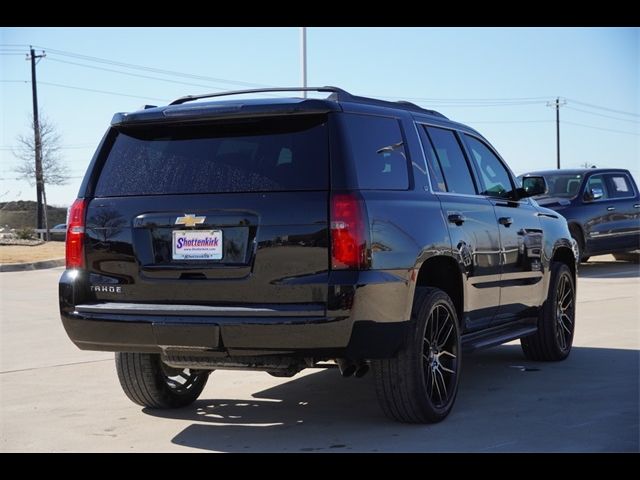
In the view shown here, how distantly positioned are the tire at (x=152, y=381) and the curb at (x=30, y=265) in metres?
Answer: 17.0

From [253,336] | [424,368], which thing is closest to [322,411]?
[424,368]

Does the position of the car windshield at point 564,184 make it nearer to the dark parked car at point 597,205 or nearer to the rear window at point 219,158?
the dark parked car at point 597,205

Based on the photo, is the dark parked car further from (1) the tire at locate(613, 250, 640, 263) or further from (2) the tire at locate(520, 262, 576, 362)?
(2) the tire at locate(520, 262, 576, 362)

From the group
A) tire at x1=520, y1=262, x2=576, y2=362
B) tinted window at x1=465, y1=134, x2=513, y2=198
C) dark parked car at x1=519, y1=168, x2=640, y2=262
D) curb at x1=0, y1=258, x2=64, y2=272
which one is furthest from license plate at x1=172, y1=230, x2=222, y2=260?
curb at x1=0, y1=258, x2=64, y2=272

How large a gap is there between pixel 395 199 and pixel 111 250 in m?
1.66

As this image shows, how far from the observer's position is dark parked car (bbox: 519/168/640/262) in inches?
682

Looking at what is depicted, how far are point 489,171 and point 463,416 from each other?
2.12 metres
